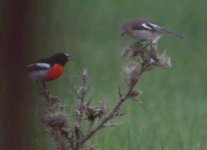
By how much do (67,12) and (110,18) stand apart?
29.7 ft

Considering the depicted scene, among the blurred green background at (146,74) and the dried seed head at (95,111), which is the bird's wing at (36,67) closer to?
the blurred green background at (146,74)

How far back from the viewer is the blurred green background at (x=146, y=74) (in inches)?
51.4

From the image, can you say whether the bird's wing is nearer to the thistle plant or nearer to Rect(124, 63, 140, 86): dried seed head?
the thistle plant

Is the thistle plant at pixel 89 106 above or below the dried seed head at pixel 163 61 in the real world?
below

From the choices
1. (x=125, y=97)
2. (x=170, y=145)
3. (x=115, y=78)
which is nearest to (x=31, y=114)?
(x=125, y=97)

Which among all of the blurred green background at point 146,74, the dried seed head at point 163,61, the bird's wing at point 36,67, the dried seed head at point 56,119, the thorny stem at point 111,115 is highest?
the bird's wing at point 36,67

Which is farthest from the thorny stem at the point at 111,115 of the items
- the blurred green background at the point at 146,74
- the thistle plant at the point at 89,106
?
the blurred green background at the point at 146,74

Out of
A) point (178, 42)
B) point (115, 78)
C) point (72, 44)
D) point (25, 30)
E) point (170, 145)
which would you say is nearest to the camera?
point (25, 30)

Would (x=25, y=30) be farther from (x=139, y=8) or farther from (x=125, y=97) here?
(x=139, y=8)

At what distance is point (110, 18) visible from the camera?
1045 centimetres

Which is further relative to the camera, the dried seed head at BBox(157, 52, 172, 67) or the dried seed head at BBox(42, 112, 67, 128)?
the dried seed head at BBox(157, 52, 172, 67)

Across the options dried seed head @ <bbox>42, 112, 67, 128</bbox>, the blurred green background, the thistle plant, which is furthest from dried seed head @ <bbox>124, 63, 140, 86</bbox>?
dried seed head @ <bbox>42, 112, 67, 128</bbox>

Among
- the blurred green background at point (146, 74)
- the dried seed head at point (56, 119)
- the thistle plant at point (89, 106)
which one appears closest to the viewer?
the blurred green background at point (146, 74)

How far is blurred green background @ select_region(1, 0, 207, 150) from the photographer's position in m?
1.31
